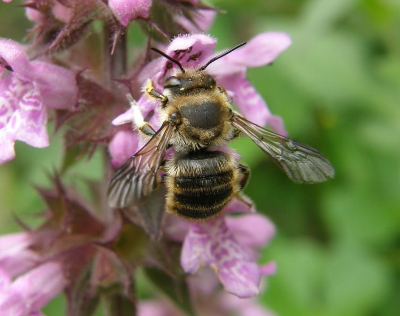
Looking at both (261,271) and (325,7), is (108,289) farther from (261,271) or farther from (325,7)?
(325,7)

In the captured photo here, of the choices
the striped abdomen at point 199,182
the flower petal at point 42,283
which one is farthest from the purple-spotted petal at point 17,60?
the flower petal at point 42,283

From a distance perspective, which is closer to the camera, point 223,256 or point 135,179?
point 135,179

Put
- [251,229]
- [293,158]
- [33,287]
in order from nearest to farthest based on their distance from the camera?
[293,158] → [33,287] → [251,229]

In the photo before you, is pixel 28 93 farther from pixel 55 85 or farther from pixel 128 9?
pixel 128 9

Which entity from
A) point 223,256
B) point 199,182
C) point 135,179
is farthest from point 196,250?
point 135,179

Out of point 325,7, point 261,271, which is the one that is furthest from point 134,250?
point 325,7

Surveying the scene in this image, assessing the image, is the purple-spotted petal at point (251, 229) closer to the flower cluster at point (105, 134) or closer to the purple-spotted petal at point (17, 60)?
the flower cluster at point (105, 134)
